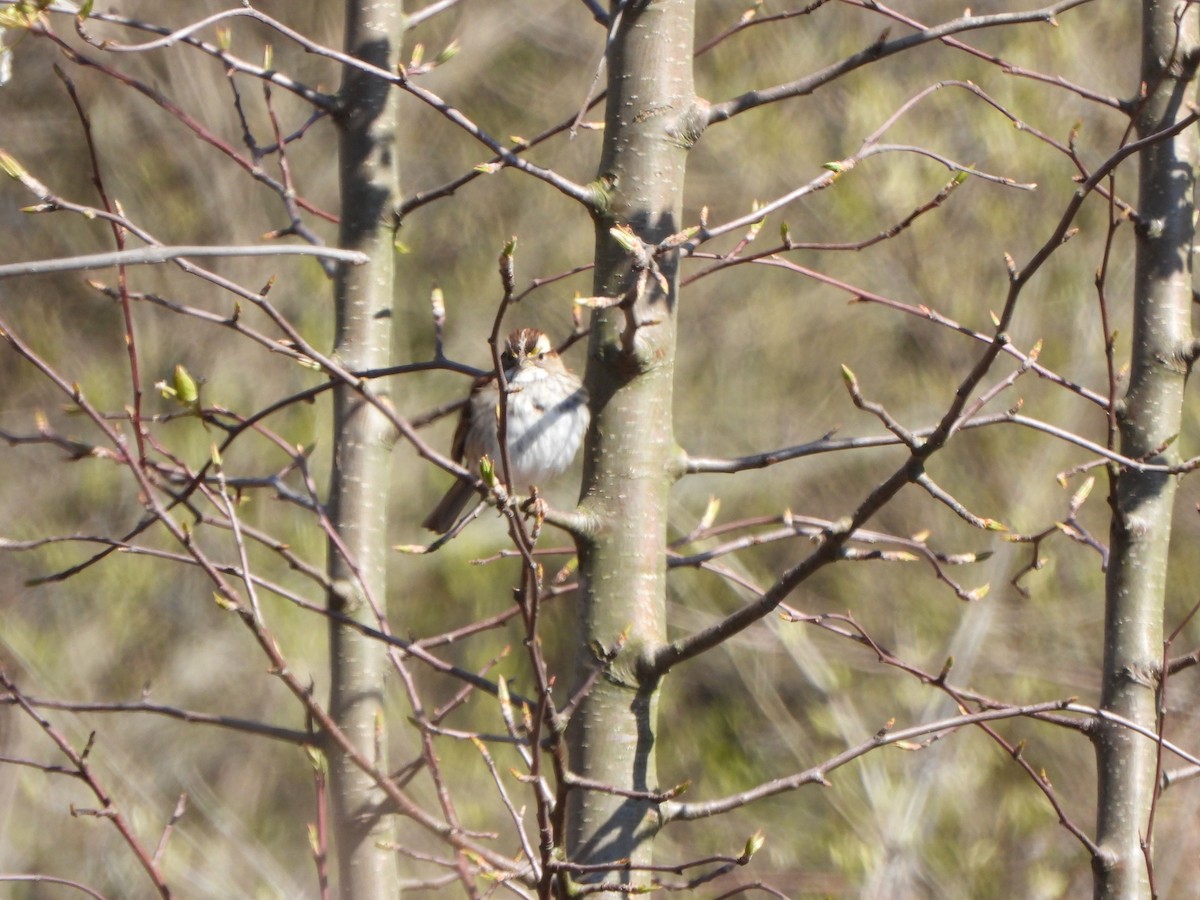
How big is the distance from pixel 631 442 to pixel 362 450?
26.8 inches

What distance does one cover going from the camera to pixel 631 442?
6.14ft

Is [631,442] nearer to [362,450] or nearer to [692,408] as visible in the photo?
[362,450]

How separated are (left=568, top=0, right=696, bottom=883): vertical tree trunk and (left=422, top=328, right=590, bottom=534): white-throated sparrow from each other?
98cm

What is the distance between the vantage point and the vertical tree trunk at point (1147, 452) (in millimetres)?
2117

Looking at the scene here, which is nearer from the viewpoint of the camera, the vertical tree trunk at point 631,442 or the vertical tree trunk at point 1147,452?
the vertical tree trunk at point 631,442

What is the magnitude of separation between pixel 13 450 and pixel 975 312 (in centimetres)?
397

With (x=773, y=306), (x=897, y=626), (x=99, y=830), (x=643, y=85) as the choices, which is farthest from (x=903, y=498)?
(x=643, y=85)

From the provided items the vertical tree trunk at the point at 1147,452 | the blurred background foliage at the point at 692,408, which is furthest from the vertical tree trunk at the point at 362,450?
the blurred background foliage at the point at 692,408

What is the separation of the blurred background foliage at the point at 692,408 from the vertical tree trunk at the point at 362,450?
289 centimetres

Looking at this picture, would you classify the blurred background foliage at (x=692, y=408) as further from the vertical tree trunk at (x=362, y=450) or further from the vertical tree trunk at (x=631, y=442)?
the vertical tree trunk at (x=631, y=442)

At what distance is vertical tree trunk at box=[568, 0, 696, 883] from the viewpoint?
5.96 feet

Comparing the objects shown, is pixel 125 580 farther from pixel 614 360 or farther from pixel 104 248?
pixel 614 360

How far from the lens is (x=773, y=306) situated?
585 cm

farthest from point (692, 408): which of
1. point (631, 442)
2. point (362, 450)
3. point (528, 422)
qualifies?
point (631, 442)
